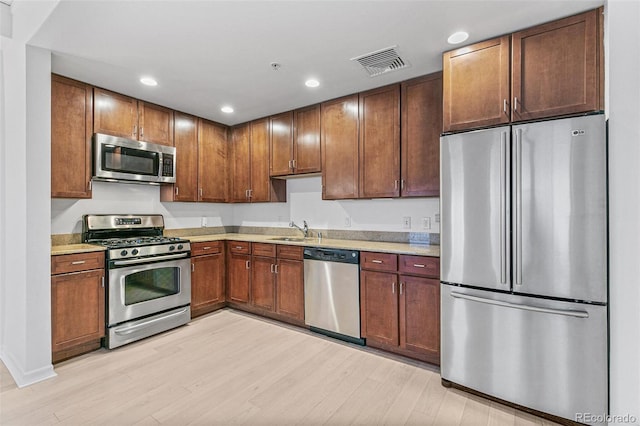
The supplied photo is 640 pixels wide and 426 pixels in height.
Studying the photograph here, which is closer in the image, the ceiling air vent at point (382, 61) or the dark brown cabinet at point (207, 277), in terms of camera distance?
the ceiling air vent at point (382, 61)

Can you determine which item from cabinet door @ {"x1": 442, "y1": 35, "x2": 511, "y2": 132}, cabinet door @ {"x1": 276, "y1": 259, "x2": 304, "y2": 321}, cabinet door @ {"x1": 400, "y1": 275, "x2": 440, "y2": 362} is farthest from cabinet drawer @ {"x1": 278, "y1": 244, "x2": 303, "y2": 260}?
cabinet door @ {"x1": 442, "y1": 35, "x2": 511, "y2": 132}

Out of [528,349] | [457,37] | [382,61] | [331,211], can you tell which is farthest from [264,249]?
[457,37]

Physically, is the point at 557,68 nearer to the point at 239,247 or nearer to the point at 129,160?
the point at 239,247

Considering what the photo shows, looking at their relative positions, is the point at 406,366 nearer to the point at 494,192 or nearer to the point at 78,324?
the point at 494,192

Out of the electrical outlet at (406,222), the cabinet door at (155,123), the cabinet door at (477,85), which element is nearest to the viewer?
the cabinet door at (477,85)

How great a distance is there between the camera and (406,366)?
8.47 ft

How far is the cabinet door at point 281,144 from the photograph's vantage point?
12.6 ft

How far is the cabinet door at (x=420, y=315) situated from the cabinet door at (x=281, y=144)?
2.03m

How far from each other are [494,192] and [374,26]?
4.57ft

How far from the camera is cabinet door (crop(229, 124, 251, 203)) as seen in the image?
4.27 metres

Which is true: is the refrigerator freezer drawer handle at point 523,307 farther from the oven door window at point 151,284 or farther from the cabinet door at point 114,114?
the cabinet door at point 114,114

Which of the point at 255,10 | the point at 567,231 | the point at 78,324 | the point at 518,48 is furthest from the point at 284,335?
the point at 518,48

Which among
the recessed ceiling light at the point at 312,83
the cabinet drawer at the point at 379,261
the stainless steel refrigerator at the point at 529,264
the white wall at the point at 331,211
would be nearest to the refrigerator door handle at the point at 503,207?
the stainless steel refrigerator at the point at 529,264

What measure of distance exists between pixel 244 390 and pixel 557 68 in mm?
3084
